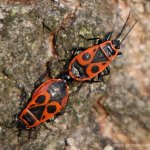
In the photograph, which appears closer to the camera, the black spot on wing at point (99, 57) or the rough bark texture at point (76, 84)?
the rough bark texture at point (76, 84)

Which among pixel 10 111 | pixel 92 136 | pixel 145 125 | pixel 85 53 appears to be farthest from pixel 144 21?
pixel 10 111

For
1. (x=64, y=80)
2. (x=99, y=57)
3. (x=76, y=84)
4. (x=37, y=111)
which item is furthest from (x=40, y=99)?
(x=99, y=57)

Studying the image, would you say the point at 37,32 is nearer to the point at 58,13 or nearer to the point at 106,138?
the point at 58,13

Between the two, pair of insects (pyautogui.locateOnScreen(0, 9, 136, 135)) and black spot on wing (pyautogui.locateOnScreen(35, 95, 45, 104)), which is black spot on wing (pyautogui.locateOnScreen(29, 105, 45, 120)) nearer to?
pair of insects (pyautogui.locateOnScreen(0, 9, 136, 135))

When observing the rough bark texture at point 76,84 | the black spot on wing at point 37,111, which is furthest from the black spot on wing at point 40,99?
the rough bark texture at point 76,84

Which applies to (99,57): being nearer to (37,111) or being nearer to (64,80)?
(64,80)

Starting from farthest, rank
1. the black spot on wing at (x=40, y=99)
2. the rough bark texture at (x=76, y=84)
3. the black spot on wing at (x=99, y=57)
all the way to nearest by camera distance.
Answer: the black spot on wing at (x=99, y=57), the black spot on wing at (x=40, y=99), the rough bark texture at (x=76, y=84)

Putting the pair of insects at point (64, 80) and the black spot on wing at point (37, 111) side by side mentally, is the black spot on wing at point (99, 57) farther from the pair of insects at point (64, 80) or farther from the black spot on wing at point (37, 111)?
the black spot on wing at point (37, 111)
